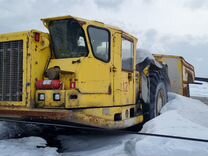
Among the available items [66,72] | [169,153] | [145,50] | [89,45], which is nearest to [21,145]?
[66,72]

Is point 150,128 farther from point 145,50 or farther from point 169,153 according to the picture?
point 145,50

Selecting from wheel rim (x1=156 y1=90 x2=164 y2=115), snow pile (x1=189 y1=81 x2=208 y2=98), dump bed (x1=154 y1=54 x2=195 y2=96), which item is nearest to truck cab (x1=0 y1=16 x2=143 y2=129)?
wheel rim (x1=156 y1=90 x2=164 y2=115)

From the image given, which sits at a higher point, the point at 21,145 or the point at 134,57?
the point at 134,57

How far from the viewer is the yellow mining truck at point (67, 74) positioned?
292 inches

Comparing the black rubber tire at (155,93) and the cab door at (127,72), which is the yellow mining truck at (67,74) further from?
the black rubber tire at (155,93)

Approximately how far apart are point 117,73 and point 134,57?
1216 mm

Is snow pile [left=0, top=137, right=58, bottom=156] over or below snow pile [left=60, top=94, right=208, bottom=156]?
below

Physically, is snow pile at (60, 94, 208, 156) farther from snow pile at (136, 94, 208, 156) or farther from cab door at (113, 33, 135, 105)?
cab door at (113, 33, 135, 105)

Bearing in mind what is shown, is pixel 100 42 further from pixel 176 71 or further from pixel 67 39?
pixel 176 71

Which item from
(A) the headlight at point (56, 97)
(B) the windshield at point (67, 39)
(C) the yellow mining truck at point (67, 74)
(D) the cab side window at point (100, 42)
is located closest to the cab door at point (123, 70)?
(C) the yellow mining truck at point (67, 74)

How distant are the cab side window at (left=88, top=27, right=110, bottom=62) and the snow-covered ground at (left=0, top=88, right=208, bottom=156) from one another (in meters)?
1.70

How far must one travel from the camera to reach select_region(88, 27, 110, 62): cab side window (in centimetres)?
801

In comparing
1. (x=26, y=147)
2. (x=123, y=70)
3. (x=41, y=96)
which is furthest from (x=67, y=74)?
(x=123, y=70)

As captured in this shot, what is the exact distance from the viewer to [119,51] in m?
8.66
